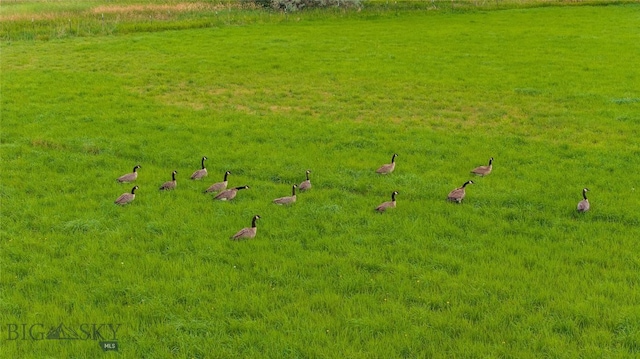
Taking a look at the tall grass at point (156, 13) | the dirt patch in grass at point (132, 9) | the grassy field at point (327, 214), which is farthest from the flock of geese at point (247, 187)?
the dirt patch in grass at point (132, 9)

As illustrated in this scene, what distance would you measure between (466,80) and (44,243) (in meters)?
23.9

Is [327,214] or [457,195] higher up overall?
[457,195]

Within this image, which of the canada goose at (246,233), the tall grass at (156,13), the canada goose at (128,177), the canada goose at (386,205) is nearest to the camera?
the canada goose at (246,233)

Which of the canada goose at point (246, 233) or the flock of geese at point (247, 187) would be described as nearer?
the canada goose at point (246, 233)

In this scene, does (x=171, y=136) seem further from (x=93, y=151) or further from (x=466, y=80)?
(x=466, y=80)

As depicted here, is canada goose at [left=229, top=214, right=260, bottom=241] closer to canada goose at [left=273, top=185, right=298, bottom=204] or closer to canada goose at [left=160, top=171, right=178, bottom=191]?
canada goose at [left=273, top=185, right=298, bottom=204]

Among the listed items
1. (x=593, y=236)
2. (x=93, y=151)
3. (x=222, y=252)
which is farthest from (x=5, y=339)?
(x=593, y=236)

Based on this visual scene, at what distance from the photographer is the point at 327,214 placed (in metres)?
15.1

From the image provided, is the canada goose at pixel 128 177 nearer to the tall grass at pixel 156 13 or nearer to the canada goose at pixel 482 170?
the canada goose at pixel 482 170

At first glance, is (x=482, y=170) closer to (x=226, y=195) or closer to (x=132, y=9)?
(x=226, y=195)

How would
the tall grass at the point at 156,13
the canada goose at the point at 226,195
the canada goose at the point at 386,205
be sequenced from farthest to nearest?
the tall grass at the point at 156,13 < the canada goose at the point at 226,195 < the canada goose at the point at 386,205

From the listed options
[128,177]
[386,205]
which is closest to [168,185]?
[128,177]

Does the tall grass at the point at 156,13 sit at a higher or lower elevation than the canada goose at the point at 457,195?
higher

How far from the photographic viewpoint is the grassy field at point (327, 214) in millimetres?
10234
